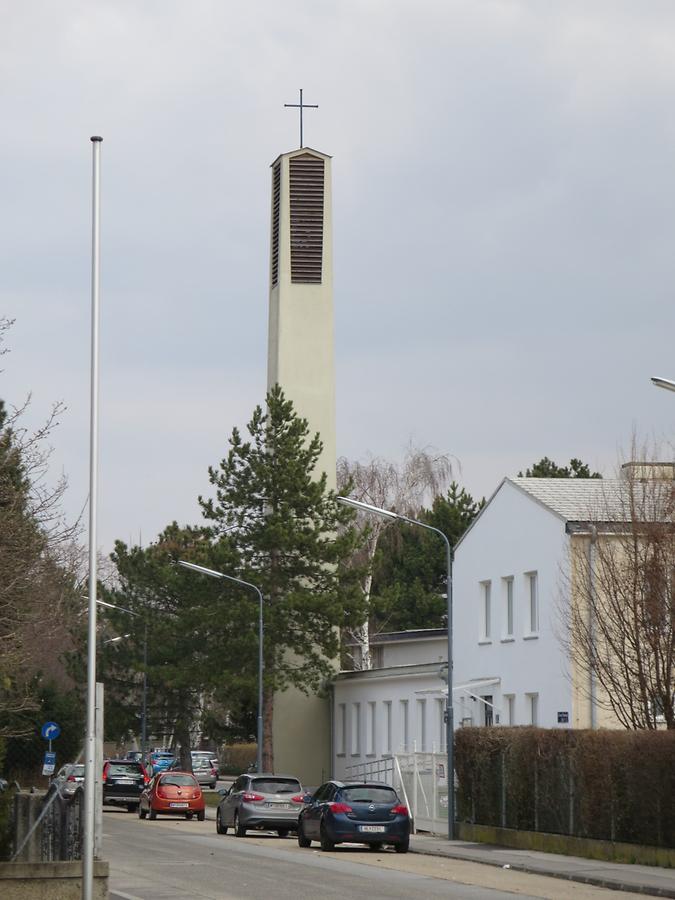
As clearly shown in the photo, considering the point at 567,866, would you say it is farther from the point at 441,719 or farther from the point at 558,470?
the point at 558,470

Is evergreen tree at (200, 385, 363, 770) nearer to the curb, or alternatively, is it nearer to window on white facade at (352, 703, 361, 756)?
window on white facade at (352, 703, 361, 756)

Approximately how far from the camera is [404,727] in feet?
189

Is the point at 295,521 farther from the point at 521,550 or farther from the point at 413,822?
the point at 413,822

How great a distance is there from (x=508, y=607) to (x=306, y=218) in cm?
2105

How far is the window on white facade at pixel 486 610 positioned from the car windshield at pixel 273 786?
10777mm

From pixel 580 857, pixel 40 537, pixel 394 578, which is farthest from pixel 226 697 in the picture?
pixel 40 537

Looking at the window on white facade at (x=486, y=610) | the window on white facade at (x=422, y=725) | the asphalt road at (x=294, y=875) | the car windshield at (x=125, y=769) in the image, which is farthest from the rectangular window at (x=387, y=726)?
the asphalt road at (x=294, y=875)

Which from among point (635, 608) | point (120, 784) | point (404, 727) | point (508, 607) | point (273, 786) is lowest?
point (120, 784)

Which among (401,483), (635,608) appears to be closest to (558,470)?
(401,483)

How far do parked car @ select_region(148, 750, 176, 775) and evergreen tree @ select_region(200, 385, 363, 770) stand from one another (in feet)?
47.3

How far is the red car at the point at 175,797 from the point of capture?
50.3 m

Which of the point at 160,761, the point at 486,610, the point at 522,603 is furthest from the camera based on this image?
the point at 160,761

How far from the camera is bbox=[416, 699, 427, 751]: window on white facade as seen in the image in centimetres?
5538

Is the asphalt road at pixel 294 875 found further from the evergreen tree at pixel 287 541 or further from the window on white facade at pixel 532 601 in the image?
the evergreen tree at pixel 287 541
